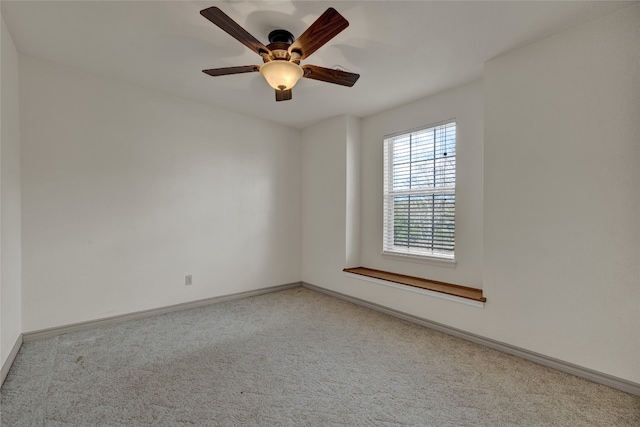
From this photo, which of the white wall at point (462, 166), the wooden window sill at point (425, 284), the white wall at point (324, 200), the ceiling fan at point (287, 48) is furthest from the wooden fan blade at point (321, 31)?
the wooden window sill at point (425, 284)

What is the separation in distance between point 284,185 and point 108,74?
2460mm

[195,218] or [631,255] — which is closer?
[631,255]

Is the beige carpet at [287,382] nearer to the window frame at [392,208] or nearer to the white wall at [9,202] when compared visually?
the white wall at [9,202]

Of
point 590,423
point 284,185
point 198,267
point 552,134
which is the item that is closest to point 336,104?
point 284,185

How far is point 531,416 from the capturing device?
1.69 metres

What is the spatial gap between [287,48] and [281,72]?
165mm

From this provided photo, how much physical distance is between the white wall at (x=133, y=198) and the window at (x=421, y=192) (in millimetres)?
1727

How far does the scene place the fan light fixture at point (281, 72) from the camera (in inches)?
80.3

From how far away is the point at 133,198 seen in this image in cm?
318

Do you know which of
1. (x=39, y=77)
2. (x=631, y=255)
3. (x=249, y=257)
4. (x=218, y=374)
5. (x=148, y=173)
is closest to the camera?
(x=631, y=255)

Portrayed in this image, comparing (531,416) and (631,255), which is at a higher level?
(631,255)

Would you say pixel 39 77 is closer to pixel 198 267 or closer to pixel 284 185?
pixel 198 267

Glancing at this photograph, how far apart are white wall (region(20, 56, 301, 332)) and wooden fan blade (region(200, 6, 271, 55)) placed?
2035 mm

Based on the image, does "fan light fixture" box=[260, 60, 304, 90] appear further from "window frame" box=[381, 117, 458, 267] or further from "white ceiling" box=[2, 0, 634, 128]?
"window frame" box=[381, 117, 458, 267]
